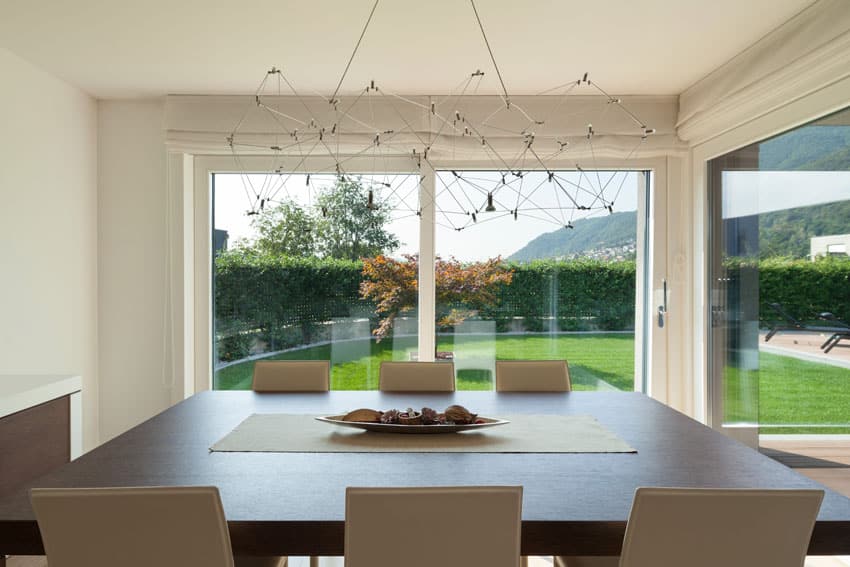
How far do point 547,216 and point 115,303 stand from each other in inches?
121

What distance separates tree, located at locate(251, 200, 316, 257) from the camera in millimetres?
4824

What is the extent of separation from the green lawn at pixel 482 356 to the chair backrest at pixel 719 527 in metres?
3.41

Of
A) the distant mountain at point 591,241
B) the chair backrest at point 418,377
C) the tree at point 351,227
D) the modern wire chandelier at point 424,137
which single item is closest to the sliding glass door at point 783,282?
the distant mountain at point 591,241

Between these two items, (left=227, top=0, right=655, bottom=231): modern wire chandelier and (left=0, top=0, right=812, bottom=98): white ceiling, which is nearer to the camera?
(left=0, top=0, right=812, bottom=98): white ceiling

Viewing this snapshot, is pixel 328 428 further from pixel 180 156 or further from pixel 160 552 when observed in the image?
pixel 180 156

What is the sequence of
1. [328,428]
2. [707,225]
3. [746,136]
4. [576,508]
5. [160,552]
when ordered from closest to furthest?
[160,552] → [576,508] → [328,428] → [746,136] → [707,225]

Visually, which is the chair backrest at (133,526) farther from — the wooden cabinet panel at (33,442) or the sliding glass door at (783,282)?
the sliding glass door at (783,282)

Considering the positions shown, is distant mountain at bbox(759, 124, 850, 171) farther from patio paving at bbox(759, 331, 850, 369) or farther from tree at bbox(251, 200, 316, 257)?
tree at bbox(251, 200, 316, 257)

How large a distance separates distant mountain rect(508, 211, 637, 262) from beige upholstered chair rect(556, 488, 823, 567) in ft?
11.6

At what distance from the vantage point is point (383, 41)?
3.49 m

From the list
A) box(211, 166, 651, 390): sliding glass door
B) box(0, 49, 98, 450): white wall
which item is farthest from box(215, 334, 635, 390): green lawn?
box(0, 49, 98, 450): white wall

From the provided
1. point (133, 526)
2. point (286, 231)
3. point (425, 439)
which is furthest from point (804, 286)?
point (286, 231)

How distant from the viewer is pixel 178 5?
9.94 ft

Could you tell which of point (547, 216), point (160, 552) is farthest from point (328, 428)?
point (547, 216)
